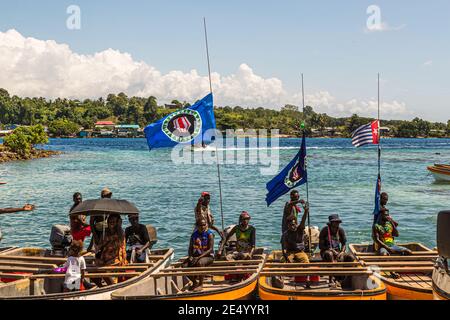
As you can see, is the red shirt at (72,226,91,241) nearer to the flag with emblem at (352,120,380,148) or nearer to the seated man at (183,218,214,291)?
the seated man at (183,218,214,291)

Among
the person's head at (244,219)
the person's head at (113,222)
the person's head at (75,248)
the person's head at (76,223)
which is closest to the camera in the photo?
the person's head at (75,248)

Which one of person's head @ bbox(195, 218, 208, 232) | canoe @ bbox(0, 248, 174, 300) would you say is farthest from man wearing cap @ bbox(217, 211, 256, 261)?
canoe @ bbox(0, 248, 174, 300)

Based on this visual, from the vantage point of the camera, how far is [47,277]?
39.3ft

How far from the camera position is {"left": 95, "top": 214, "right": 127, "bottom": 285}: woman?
497 inches

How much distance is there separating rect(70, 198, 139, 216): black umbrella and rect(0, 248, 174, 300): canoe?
53.9 inches

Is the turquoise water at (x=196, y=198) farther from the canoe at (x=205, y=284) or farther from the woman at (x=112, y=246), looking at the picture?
the woman at (x=112, y=246)

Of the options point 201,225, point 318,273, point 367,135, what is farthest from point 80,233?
point 367,135

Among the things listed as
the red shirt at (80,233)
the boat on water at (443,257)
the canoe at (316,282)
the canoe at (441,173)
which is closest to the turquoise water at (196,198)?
A: the canoe at (441,173)

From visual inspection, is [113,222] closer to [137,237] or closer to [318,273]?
[137,237]

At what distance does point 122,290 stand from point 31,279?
2.59 metres

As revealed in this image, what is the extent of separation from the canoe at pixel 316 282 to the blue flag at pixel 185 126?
4.33 m

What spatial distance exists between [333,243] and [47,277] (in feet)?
23.3

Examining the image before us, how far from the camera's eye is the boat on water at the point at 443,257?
6.27 meters
